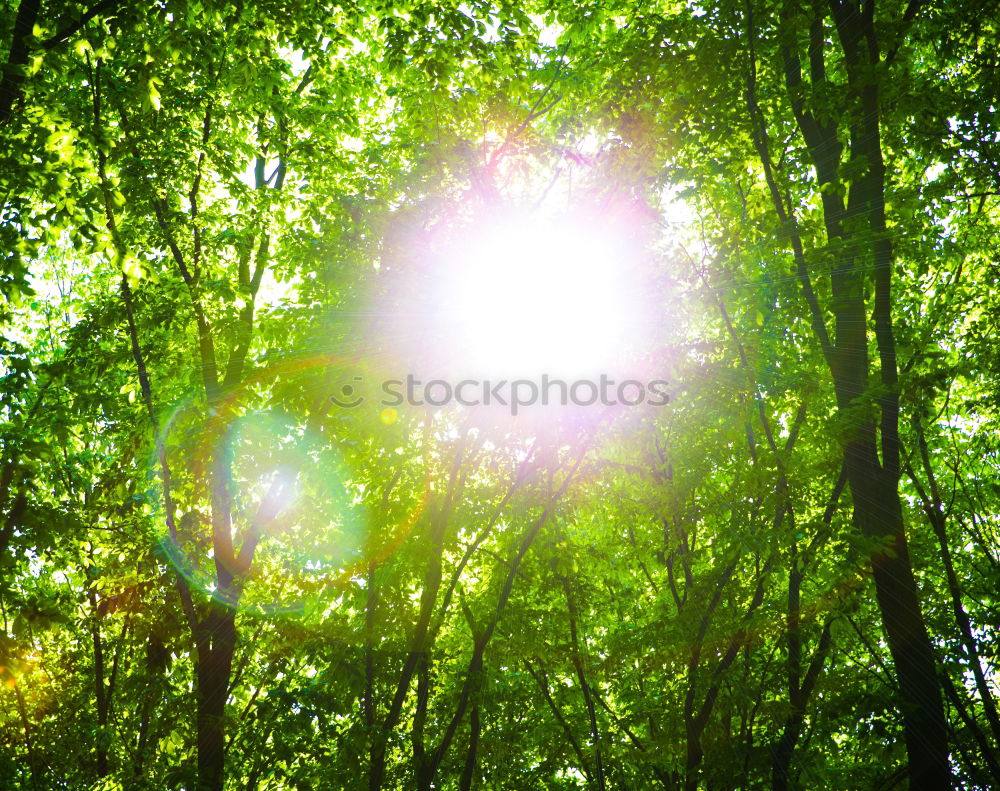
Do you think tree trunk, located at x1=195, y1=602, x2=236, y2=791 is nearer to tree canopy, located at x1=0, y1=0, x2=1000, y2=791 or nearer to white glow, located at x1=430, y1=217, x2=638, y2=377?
tree canopy, located at x1=0, y1=0, x2=1000, y2=791

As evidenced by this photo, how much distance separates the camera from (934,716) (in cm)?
520

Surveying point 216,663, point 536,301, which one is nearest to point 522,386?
point 536,301

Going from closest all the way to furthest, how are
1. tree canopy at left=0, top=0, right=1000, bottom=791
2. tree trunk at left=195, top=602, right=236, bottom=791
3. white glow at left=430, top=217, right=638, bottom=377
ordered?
tree canopy at left=0, top=0, right=1000, bottom=791 < white glow at left=430, top=217, right=638, bottom=377 < tree trunk at left=195, top=602, right=236, bottom=791

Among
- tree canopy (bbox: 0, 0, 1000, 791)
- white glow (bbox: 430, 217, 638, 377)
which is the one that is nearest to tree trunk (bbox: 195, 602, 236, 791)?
tree canopy (bbox: 0, 0, 1000, 791)

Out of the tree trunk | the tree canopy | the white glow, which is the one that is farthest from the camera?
the tree trunk

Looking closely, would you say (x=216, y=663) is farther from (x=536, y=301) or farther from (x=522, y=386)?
(x=536, y=301)

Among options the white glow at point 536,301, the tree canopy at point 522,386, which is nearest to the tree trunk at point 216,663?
the tree canopy at point 522,386

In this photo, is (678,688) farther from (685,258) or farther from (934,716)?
(685,258)

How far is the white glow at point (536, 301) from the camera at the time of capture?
715cm

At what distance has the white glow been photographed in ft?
23.5

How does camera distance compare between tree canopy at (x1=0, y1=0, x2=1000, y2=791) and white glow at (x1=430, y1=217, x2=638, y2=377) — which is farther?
white glow at (x1=430, y1=217, x2=638, y2=377)

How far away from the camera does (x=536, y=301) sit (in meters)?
7.23

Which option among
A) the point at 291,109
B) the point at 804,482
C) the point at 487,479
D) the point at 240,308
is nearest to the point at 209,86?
the point at 291,109

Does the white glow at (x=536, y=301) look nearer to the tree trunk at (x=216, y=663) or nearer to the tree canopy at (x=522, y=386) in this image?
the tree canopy at (x=522, y=386)
